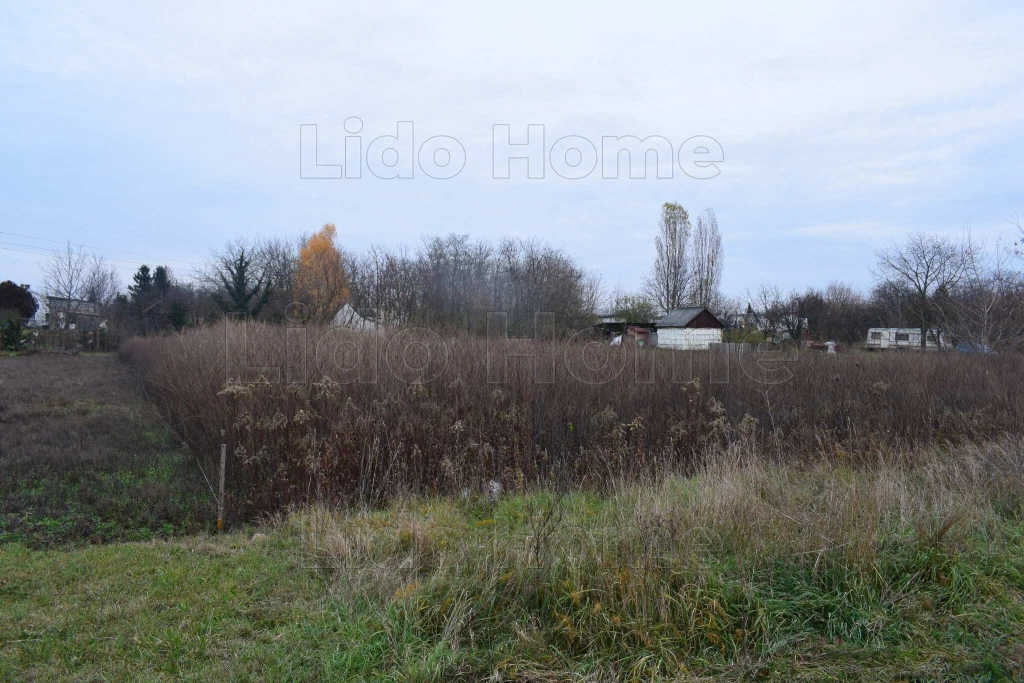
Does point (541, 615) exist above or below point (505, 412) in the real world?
below

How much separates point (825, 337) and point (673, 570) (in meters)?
35.5

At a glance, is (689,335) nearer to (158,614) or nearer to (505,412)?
(505,412)

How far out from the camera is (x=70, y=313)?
37312 millimetres

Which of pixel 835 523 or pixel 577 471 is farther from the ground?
pixel 835 523

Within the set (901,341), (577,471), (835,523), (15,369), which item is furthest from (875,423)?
(15,369)

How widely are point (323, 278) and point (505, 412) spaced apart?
21425 millimetres

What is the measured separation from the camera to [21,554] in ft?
16.6

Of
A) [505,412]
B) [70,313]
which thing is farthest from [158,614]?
[70,313]

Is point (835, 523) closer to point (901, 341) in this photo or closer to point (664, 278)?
point (901, 341)

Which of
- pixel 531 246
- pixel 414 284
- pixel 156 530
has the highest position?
pixel 531 246

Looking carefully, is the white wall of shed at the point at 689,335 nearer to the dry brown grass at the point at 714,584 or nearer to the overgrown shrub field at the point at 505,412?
the overgrown shrub field at the point at 505,412

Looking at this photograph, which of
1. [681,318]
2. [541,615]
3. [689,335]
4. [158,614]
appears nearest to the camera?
[541,615]

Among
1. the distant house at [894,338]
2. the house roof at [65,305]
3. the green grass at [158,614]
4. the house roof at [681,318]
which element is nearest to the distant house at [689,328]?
the house roof at [681,318]

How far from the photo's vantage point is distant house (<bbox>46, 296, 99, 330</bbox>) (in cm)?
3559
